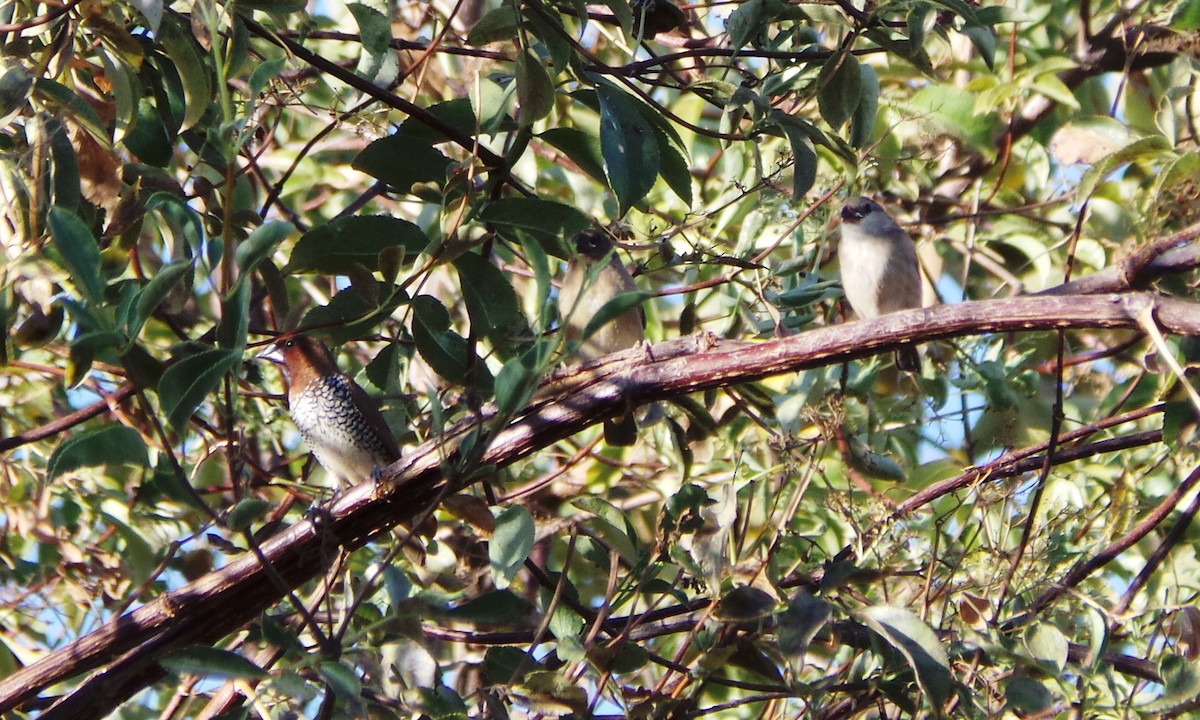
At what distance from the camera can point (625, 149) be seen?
267 cm

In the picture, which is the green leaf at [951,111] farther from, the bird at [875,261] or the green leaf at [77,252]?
the green leaf at [77,252]

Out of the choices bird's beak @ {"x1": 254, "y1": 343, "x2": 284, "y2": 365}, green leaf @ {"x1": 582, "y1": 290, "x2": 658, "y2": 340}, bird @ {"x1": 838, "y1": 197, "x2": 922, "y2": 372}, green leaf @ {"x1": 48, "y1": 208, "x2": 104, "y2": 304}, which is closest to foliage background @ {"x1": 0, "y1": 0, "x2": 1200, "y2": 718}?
green leaf @ {"x1": 48, "y1": 208, "x2": 104, "y2": 304}

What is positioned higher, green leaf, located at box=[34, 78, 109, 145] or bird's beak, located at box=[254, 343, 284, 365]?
green leaf, located at box=[34, 78, 109, 145]

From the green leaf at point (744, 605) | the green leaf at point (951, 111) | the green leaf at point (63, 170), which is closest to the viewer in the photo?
the green leaf at point (63, 170)

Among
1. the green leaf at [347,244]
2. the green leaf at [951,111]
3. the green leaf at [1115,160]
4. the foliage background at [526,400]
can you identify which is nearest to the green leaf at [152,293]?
the foliage background at [526,400]

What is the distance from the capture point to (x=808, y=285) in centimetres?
343

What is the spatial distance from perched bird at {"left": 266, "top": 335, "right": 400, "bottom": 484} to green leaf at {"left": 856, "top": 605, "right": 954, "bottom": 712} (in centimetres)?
222

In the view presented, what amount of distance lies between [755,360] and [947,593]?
1073 millimetres

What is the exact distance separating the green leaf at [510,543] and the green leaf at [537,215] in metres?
0.58

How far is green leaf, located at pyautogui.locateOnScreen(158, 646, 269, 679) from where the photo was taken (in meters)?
2.17

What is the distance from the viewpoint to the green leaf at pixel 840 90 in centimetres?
287

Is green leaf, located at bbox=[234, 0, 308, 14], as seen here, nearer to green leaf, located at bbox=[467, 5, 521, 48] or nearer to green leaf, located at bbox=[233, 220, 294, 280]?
green leaf, located at bbox=[467, 5, 521, 48]

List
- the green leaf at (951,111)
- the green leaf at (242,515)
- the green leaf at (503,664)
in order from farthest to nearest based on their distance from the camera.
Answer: the green leaf at (951,111) < the green leaf at (503,664) < the green leaf at (242,515)

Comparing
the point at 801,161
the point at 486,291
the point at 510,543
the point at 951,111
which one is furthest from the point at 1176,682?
the point at 951,111
